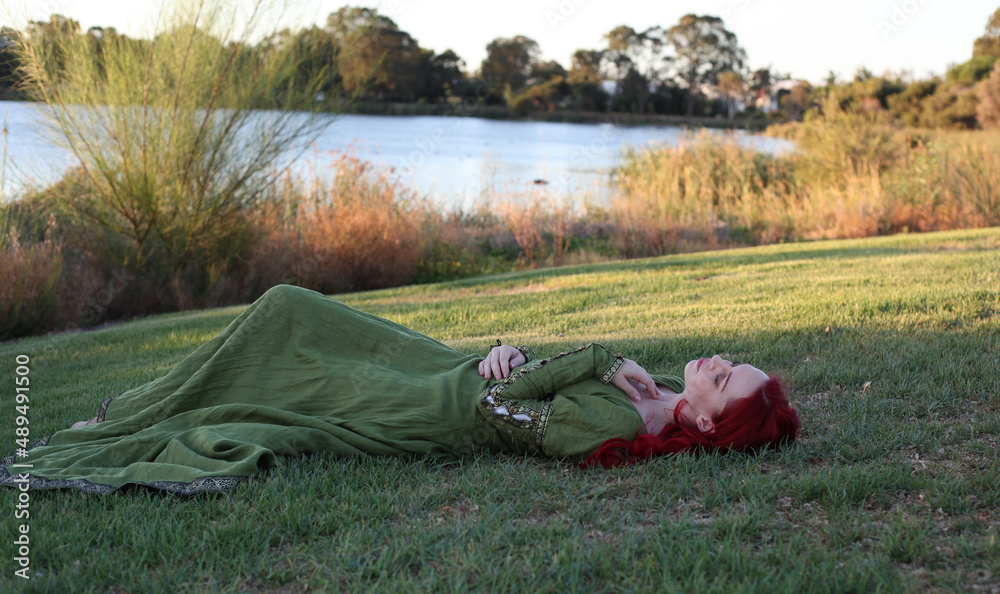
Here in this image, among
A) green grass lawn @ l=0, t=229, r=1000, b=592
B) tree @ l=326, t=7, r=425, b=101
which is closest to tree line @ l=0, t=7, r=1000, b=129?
tree @ l=326, t=7, r=425, b=101

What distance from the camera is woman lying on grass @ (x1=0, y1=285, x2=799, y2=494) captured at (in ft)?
8.46

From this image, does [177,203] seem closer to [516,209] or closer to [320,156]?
[320,156]

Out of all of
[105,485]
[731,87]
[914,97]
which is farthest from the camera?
[731,87]

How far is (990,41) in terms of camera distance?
32.7 m

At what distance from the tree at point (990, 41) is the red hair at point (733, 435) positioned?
37.6 m

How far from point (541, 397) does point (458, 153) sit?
79.6 ft

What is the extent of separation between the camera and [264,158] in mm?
8633

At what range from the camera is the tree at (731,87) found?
3631 cm

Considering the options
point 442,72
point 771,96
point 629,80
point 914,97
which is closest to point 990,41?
point 914,97

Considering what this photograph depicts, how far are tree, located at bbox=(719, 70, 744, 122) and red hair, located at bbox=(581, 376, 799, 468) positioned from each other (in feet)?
121

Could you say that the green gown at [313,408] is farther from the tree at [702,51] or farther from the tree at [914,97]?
the tree at [702,51]

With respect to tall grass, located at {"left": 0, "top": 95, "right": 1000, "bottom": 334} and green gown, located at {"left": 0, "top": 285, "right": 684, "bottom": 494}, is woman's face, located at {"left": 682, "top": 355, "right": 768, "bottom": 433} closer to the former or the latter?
green gown, located at {"left": 0, "top": 285, "right": 684, "bottom": 494}

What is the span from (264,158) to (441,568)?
7.73 meters

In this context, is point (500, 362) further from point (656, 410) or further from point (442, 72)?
point (442, 72)
